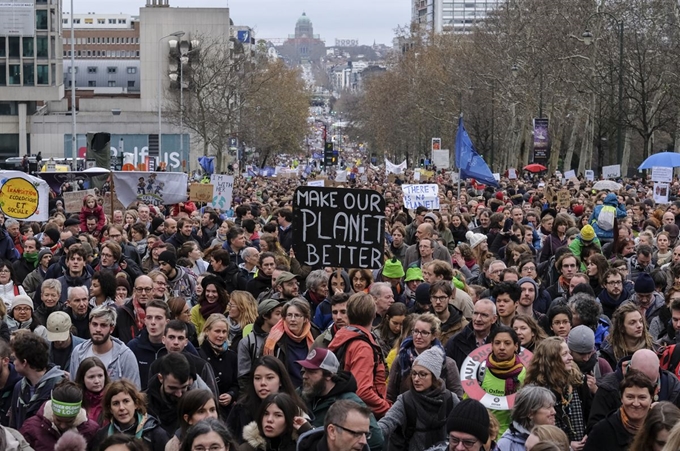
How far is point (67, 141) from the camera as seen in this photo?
3342 inches

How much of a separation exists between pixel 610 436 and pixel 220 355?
122 inches

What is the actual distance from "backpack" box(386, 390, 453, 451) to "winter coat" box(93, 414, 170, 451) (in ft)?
4.11

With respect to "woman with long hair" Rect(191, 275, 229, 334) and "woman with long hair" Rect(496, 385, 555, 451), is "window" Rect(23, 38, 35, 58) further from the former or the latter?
"woman with long hair" Rect(496, 385, 555, 451)

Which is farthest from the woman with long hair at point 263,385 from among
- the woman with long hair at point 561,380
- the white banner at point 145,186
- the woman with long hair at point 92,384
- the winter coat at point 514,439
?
the white banner at point 145,186

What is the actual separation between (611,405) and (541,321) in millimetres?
2873

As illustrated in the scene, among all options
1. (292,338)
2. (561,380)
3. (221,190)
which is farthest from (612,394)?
(221,190)

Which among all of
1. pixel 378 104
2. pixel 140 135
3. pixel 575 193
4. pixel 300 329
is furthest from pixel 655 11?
pixel 378 104

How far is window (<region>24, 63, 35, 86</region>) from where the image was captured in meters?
88.7

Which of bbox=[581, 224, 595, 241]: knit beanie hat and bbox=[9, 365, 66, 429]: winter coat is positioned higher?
bbox=[581, 224, 595, 241]: knit beanie hat

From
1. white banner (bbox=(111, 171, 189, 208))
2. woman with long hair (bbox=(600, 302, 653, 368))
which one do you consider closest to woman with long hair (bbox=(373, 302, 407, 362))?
woman with long hair (bbox=(600, 302, 653, 368))

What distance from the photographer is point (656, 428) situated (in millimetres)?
6664

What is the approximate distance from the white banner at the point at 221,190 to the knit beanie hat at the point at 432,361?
59.3 feet

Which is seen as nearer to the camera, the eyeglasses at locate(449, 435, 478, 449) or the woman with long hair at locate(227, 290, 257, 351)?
the eyeglasses at locate(449, 435, 478, 449)

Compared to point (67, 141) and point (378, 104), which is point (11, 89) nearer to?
point (67, 141)
